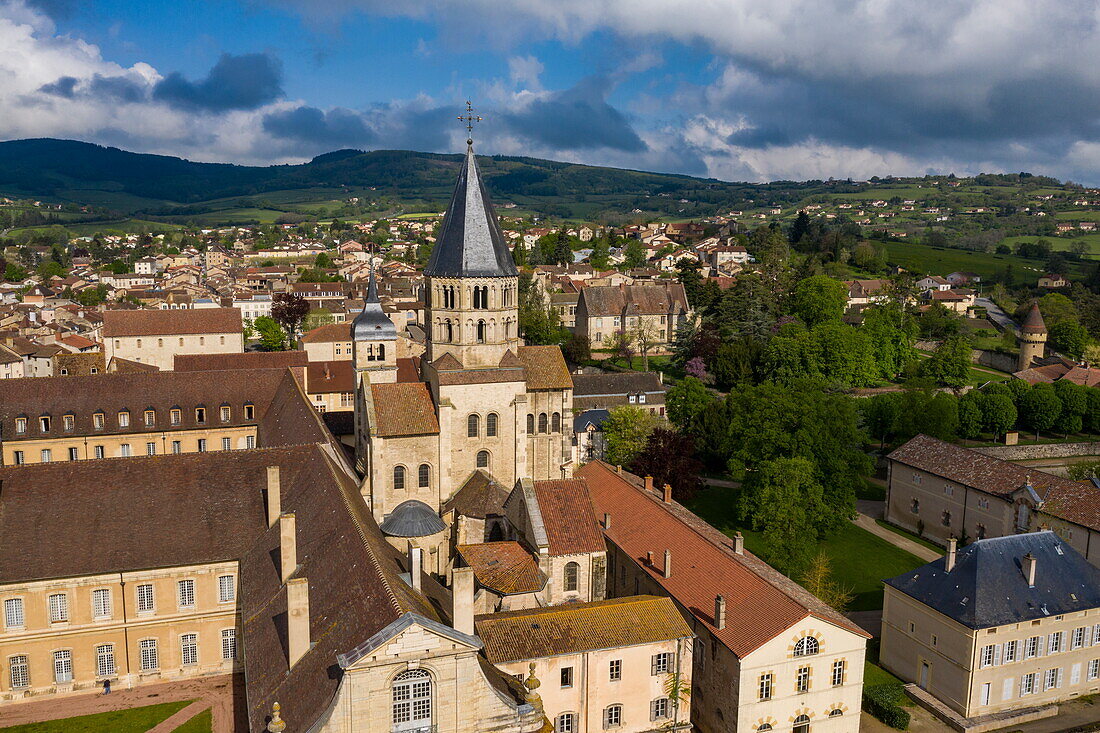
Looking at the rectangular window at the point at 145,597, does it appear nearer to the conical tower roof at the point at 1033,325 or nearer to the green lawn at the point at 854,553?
the green lawn at the point at 854,553

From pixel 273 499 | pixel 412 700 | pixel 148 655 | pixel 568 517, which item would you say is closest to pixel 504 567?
pixel 568 517

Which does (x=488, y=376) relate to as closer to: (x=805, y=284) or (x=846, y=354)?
(x=846, y=354)

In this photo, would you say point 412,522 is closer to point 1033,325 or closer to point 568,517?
point 568,517

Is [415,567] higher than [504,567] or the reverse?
higher

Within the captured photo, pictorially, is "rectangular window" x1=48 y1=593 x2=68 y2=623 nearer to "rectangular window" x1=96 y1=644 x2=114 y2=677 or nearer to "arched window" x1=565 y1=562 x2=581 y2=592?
"rectangular window" x1=96 y1=644 x2=114 y2=677

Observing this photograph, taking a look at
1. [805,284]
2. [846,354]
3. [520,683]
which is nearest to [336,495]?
[520,683]

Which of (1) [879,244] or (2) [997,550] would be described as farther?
(1) [879,244]

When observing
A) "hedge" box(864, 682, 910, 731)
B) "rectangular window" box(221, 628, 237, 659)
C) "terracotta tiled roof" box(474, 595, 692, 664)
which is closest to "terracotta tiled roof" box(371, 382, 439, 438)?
"rectangular window" box(221, 628, 237, 659)
